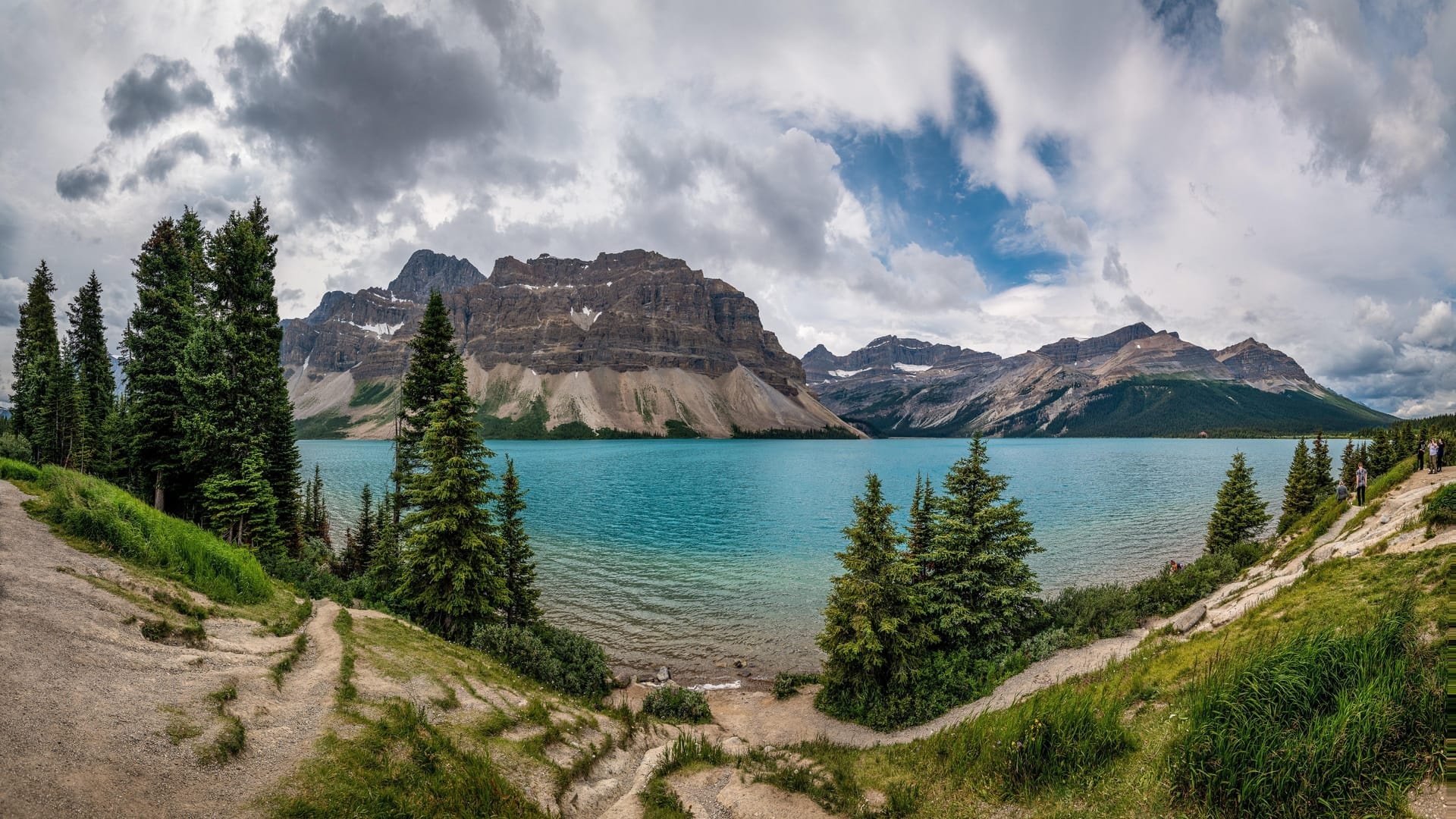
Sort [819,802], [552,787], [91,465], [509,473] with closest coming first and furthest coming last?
[552,787] < [819,802] < [509,473] < [91,465]

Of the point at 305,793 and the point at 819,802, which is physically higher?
the point at 305,793

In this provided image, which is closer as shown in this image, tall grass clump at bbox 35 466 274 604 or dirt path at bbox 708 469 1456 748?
tall grass clump at bbox 35 466 274 604

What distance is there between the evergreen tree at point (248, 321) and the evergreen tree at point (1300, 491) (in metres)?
69.0

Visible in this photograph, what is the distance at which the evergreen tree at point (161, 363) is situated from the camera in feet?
96.0

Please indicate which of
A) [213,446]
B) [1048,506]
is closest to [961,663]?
[213,446]

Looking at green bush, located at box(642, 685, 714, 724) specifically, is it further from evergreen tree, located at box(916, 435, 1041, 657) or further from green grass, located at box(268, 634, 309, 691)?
green grass, located at box(268, 634, 309, 691)

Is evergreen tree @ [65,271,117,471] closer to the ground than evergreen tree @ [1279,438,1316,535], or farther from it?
farther from it

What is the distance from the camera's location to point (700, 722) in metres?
19.6

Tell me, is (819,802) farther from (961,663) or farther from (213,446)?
(213,446)

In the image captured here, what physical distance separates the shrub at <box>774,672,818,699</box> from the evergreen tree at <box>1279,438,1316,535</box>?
4191cm

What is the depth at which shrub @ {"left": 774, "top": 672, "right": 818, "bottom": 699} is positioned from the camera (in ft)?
76.3

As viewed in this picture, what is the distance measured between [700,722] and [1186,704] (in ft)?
51.2

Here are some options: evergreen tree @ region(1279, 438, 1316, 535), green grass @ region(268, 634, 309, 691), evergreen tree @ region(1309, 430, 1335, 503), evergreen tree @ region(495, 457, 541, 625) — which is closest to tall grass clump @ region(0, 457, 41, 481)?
evergreen tree @ region(495, 457, 541, 625)

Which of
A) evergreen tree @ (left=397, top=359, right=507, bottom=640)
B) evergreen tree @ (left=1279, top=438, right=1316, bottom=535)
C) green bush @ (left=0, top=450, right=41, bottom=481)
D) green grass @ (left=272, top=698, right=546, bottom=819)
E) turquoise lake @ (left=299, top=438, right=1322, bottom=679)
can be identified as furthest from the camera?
evergreen tree @ (left=1279, top=438, right=1316, bottom=535)
